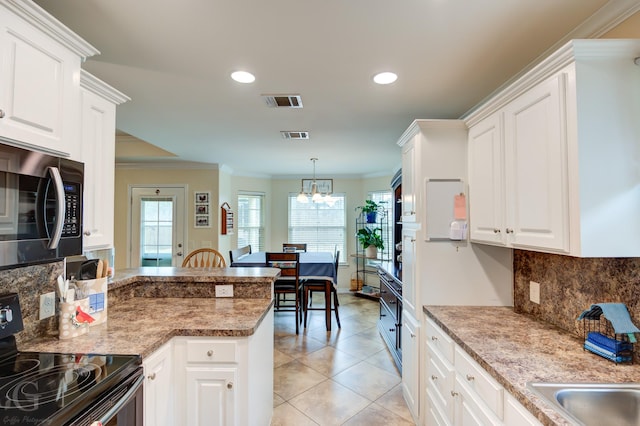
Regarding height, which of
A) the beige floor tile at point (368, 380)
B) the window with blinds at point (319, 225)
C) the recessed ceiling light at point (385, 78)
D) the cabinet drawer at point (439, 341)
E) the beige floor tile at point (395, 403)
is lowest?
the beige floor tile at point (395, 403)

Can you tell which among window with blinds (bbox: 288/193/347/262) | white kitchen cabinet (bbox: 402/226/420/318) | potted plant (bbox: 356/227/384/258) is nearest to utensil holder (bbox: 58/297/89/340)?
white kitchen cabinet (bbox: 402/226/420/318)

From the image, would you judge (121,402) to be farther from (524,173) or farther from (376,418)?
(524,173)

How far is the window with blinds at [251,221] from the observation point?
20.6 feet

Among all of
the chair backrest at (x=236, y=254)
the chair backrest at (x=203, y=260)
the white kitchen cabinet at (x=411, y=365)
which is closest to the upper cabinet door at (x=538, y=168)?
the white kitchen cabinet at (x=411, y=365)

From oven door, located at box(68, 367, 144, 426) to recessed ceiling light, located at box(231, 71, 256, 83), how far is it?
177 centimetres

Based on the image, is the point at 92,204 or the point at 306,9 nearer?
the point at 306,9

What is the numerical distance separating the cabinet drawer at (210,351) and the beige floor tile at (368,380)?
1579 millimetres

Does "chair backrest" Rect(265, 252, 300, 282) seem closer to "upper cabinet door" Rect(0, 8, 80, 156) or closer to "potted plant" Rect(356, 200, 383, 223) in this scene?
"potted plant" Rect(356, 200, 383, 223)

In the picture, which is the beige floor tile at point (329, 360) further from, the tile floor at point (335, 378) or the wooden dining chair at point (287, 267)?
the wooden dining chair at point (287, 267)

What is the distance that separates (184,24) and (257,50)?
0.40 meters

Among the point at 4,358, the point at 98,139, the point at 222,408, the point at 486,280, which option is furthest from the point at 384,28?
the point at 4,358

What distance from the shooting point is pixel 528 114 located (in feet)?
5.01

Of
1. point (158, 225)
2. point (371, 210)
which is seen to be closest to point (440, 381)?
point (371, 210)

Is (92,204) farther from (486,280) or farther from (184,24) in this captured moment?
(486,280)
